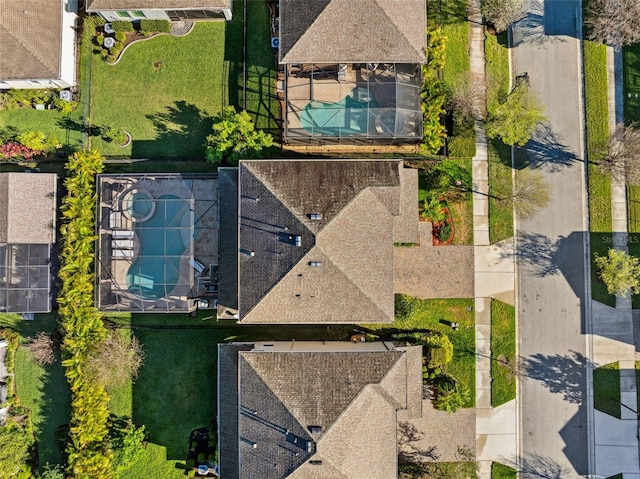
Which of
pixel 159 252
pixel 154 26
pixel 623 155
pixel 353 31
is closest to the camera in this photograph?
pixel 353 31

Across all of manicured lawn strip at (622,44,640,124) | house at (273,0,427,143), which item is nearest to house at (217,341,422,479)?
house at (273,0,427,143)

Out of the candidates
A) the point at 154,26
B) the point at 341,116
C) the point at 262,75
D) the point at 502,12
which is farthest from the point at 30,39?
the point at 502,12

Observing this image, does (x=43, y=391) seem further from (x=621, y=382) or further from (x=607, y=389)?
(x=621, y=382)

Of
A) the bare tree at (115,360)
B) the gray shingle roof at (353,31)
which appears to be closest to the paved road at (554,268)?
the gray shingle roof at (353,31)

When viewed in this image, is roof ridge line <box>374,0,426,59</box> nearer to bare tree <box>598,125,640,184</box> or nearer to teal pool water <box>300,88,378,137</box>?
teal pool water <box>300,88,378,137</box>

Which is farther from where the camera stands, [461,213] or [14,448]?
[461,213]

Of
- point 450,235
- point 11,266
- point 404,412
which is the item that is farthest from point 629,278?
point 11,266

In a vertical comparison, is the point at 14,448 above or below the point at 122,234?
below
